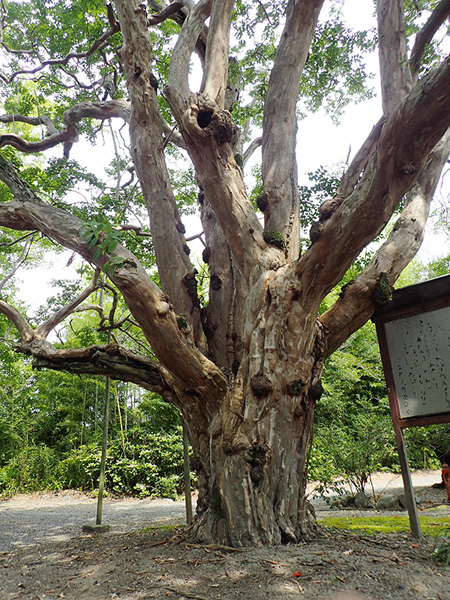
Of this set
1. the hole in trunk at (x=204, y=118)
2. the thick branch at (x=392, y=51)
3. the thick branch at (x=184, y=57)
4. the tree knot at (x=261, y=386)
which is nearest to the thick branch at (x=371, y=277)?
the tree knot at (x=261, y=386)

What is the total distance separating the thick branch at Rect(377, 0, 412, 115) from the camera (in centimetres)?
375

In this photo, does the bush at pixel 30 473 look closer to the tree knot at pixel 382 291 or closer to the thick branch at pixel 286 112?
the thick branch at pixel 286 112

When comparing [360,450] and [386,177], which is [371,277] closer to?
[386,177]

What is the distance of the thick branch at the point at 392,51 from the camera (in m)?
3.75

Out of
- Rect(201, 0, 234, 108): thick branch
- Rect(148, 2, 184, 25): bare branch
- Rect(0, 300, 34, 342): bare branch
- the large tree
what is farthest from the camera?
Rect(148, 2, 184, 25): bare branch

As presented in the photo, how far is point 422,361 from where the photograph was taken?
333 centimetres

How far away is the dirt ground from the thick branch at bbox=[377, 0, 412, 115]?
3601 millimetres

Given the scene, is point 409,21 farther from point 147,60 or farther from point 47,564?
point 47,564

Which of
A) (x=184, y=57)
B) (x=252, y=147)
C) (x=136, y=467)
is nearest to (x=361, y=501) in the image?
(x=136, y=467)

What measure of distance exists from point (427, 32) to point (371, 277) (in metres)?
2.33

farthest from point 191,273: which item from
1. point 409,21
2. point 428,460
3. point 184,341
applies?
point 428,460

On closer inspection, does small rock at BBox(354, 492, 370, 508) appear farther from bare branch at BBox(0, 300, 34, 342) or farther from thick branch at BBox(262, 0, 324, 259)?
bare branch at BBox(0, 300, 34, 342)

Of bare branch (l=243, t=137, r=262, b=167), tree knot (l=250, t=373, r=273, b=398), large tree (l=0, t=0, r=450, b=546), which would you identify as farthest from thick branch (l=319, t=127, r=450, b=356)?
bare branch (l=243, t=137, r=262, b=167)

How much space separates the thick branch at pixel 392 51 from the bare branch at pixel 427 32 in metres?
0.11
